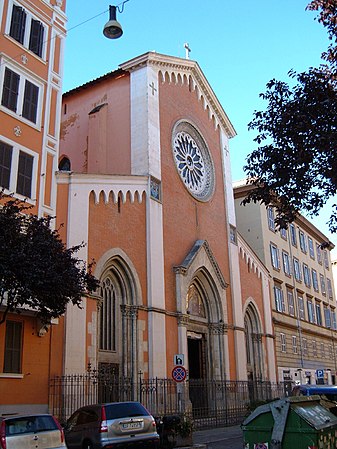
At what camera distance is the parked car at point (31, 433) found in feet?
33.8

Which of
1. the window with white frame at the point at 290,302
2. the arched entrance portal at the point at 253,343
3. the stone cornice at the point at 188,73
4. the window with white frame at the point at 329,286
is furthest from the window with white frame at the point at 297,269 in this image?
the stone cornice at the point at 188,73

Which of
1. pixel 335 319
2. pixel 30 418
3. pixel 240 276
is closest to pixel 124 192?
pixel 240 276

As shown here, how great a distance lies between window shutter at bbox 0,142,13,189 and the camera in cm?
1766

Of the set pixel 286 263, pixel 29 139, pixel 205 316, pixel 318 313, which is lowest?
pixel 205 316

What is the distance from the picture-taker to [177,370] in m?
18.0

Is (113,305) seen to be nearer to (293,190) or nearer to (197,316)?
(197,316)

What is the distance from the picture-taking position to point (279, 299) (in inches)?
1503

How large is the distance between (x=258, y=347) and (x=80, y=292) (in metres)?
19.6

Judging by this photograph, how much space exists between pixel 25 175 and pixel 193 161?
1371 centimetres

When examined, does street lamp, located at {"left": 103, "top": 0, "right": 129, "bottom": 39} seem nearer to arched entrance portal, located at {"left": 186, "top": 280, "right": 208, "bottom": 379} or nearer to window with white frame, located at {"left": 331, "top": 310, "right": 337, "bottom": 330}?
arched entrance portal, located at {"left": 186, "top": 280, "right": 208, "bottom": 379}

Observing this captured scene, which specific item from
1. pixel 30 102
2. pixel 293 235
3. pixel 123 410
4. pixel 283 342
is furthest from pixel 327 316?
pixel 123 410

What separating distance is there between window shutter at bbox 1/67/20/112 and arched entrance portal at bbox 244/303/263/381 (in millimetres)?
19252

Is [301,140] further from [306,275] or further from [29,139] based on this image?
[306,275]

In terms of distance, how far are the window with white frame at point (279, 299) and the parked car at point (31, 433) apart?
28.0m
